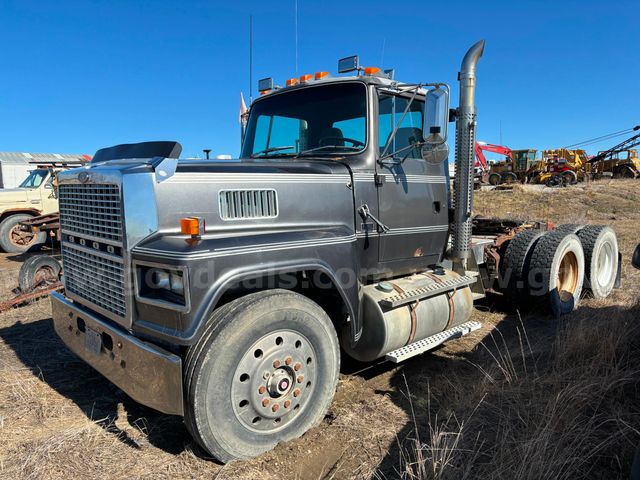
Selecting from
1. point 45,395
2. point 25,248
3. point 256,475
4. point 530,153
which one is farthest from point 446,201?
point 530,153

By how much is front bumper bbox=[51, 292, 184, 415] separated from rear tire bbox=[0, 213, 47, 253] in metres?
10.5

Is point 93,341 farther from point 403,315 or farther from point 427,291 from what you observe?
point 427,291

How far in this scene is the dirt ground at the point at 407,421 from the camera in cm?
267

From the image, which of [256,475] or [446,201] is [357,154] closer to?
[446,201]

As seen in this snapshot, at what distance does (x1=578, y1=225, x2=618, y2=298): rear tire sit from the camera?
6.42m

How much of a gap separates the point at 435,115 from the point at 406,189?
2.39 ft

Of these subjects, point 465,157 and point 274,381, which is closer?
point 274,381

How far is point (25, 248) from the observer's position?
40.8 ft

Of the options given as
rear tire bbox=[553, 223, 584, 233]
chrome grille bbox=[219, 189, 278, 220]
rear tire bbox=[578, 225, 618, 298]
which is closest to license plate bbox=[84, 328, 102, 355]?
chrome grille bbox=[219, 189, 278, 220]

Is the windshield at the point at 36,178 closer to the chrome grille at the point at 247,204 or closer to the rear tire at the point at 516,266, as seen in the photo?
the chrome grille at the point at 247,204

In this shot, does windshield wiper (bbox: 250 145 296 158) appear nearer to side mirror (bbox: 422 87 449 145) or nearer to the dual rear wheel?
side mirror (bbox: 422 87 449 145)

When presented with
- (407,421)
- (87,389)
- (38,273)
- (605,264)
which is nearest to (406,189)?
(407,421)

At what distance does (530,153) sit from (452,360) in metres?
A: 36.9

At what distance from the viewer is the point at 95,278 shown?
10.3ft
